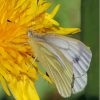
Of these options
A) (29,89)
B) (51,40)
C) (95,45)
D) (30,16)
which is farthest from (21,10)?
(95,45)

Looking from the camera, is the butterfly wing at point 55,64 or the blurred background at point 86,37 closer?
the butterfly wing at point 55,64

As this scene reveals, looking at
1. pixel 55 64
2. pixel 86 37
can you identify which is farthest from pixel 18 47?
pixel 86 37

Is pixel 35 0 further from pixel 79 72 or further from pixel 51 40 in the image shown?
pixel 79 72

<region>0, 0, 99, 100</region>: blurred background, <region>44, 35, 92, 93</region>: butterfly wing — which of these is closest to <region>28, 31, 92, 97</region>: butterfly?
<region>44, 35, 92, 93</region>: butterfly wing

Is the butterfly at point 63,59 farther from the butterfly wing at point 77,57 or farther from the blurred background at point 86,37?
the blurred background at point 86,37

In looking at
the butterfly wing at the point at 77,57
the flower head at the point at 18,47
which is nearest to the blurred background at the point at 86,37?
the flower head at the point at 18,47

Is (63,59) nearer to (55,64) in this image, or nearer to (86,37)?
(55,64)
